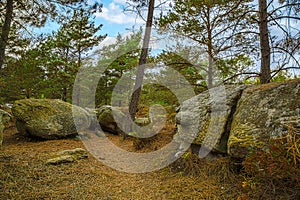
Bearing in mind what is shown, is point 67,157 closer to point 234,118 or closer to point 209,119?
point 209,119

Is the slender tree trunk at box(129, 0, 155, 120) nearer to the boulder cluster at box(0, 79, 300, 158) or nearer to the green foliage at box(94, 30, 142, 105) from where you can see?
the boulder cluster at box(0, 79, 300, 158)

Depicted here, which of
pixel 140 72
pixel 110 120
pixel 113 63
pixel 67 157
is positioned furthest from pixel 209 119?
pixel 113 63

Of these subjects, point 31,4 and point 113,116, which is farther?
point 113,116

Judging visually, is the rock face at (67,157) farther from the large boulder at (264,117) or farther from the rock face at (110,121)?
the rock face at (110,121)

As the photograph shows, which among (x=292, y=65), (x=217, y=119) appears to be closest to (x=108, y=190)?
(x=217, y=119)

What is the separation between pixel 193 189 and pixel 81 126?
518 centimetres

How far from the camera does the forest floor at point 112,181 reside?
260 centimetres

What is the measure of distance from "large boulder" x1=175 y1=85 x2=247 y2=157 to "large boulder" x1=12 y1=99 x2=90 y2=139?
385 cm

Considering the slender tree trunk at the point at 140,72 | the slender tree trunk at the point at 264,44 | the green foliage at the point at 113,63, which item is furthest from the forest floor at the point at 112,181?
the green foliage at the point at 113,63

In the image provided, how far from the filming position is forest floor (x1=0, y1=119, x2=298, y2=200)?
260 centimetres

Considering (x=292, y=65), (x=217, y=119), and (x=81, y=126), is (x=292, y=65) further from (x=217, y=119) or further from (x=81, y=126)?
(x=81, y=126)

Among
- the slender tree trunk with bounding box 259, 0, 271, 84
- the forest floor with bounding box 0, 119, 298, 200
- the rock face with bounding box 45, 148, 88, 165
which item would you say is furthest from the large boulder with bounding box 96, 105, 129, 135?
the slender tree trunk with bounding box 259, 0, 271, 84

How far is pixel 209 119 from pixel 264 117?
3.32 ft

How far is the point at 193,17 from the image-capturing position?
7082 millimetres
